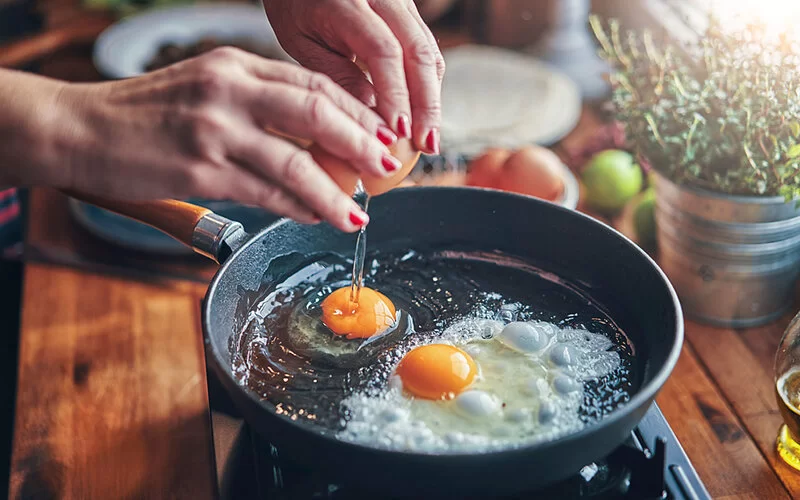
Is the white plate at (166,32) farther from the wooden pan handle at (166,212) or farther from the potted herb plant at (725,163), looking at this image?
the potted herb plant at (725,163)

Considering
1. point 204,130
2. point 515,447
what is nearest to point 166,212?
point 204,130

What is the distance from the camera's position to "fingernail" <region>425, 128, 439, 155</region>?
105cm

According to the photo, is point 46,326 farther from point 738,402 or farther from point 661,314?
point 738,402

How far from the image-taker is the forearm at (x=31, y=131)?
833 millimetres

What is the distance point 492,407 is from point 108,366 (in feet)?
2.77

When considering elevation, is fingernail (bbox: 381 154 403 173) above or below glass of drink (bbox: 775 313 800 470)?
above

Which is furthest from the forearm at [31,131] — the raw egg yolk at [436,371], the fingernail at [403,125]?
the raw egg yolk at [436,371]

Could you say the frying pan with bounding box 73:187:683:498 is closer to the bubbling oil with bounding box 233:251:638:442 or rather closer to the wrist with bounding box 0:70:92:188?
the bubbling oil with bounding box 233:251:638:442

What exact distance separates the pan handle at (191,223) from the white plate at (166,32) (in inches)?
38.5

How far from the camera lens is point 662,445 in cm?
95

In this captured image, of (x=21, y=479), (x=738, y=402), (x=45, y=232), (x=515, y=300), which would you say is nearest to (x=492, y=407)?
(x=515, y=300)

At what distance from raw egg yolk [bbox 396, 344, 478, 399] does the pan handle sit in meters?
0.32

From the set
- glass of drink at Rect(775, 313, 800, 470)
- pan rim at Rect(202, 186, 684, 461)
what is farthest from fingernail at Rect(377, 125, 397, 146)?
glass of drink at Rect(775, 313, 800, 470)

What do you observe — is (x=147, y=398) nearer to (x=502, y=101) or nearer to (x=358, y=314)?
(x=358, y=314)
